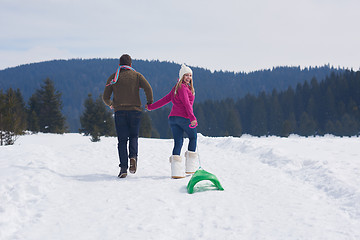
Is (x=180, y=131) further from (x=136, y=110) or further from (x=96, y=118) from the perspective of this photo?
(x=96, y=118)

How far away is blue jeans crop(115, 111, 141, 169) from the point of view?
6219 mm

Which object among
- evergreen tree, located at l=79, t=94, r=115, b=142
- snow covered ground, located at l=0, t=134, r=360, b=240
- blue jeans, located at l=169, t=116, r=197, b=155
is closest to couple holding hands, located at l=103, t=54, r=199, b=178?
blue jeans, located at l=169, t=116, r=197, b=155

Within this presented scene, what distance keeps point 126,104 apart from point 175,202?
8.14ft

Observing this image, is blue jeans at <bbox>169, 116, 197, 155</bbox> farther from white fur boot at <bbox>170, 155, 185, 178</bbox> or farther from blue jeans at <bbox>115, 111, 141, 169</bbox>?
blue jeans at <bbox>115, 111, 141, 169</bbox>

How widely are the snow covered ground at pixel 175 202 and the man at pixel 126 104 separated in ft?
1.70

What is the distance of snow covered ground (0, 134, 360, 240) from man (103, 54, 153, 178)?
20.4 inches

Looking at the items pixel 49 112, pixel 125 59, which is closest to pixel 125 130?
pixel 125 59

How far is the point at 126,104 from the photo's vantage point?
6156 millimetres

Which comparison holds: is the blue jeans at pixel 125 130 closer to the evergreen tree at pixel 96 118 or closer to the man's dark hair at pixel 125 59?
the man's dark hair at pixel 125 59

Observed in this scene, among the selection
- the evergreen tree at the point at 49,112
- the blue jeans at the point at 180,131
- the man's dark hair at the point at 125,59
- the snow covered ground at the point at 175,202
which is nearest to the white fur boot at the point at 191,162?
the blue jeans at the point at 180,131

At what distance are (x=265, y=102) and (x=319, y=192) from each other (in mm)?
90188

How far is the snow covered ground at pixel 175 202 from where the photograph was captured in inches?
135

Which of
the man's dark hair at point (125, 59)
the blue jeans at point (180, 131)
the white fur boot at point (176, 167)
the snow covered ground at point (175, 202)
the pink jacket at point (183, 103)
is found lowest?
the snow covered ground at point (175, 202)

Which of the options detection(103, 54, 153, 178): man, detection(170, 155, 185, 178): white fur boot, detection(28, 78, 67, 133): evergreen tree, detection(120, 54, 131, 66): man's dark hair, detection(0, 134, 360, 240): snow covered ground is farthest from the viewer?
detection(28, 78, 67, 133): evergreen tree
